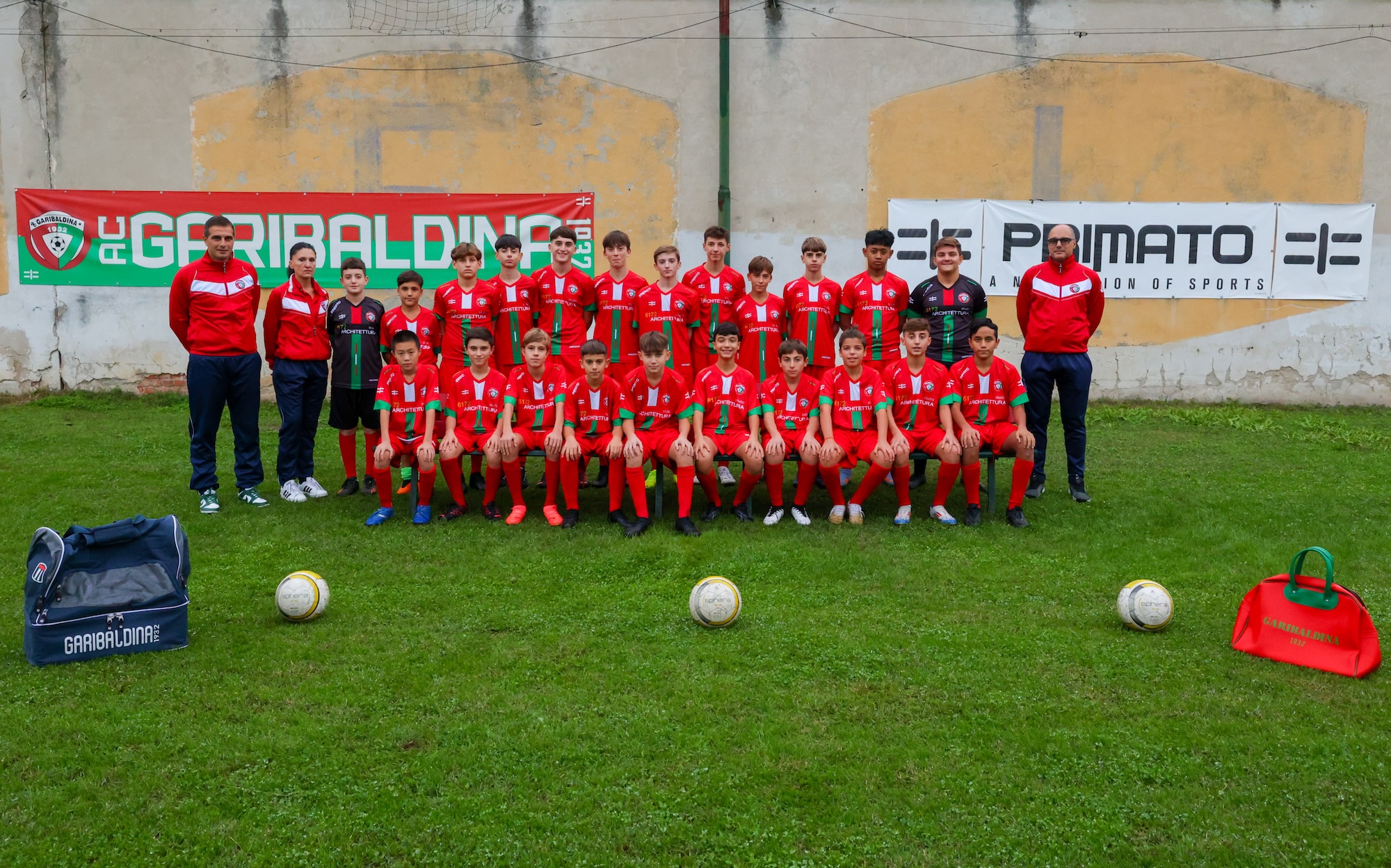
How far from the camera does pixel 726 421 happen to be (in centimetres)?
638

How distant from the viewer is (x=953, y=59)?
10.9 metres

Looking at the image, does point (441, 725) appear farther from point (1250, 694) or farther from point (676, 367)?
point (676, 367)

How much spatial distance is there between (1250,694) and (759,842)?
1996mm

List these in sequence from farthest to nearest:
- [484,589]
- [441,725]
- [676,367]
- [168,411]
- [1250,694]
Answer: [168,411], [676,367], [484,589], [1250,694], [441,725]

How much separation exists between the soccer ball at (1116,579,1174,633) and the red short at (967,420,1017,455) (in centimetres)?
209

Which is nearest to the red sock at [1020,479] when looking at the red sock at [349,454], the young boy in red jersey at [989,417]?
the young boy in red jersey at [989,417]

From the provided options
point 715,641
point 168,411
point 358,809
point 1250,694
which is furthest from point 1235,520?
point 168,411

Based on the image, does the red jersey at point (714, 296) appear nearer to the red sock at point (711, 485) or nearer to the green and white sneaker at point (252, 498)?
the red sock at point (711, 485)

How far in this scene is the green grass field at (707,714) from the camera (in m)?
2.68

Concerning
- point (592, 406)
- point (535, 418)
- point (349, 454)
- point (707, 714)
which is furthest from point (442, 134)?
point (707, 714)

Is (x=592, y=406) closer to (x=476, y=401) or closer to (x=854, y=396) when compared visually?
(x=476, y=401)

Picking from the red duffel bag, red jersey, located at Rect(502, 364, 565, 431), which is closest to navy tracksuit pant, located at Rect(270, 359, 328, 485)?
red jersey, located at Rect(502, 364, 565, 431)

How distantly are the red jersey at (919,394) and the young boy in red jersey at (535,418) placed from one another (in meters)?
2.12

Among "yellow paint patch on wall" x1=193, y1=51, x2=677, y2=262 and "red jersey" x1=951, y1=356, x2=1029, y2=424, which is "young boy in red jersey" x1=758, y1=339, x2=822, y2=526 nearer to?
"red jersey" x1=951, y1=356, x2=1029, y2=424
